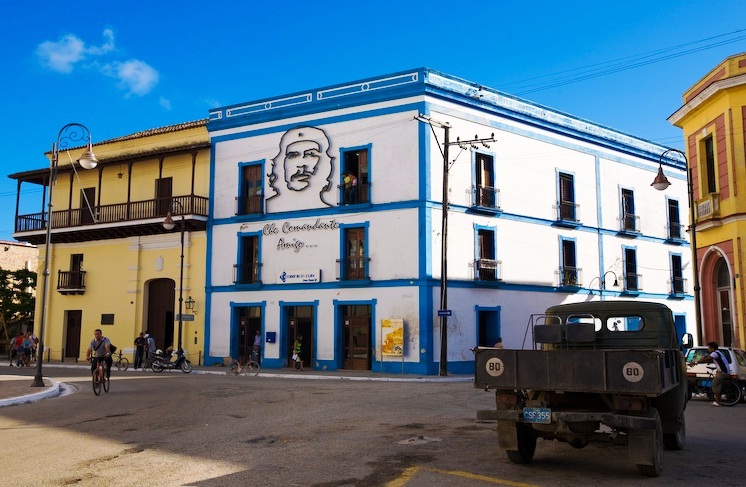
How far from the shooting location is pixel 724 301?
2392 centimetres

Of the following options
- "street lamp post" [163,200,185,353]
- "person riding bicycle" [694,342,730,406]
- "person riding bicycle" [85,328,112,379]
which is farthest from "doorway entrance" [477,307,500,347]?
"person riding bicycle" [85,328,112,379]

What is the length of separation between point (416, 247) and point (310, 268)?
508 centimetres

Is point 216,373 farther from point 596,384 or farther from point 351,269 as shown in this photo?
point 596,384

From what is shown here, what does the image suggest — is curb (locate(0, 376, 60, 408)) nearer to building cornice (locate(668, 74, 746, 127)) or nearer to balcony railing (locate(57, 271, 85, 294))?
balcony railing (locate(57, 271, 85, 294))

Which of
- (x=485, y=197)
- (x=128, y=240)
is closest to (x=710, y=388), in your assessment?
(x=485, y=197)

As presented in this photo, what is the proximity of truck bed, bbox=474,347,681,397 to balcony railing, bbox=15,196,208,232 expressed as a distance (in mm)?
26350

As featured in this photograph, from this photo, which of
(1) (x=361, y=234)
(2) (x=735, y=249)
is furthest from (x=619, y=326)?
(1) (x=361, y=234)

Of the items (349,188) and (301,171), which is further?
(301,171)

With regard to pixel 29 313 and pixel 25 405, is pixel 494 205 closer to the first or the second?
pixel 25 405

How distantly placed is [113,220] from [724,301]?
27588mm

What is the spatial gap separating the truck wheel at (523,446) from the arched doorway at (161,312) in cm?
2843

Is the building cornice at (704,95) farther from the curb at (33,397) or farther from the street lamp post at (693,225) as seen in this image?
the curb at (33,397)

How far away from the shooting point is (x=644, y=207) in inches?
1483

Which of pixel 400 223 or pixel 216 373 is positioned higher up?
pixel 400 223
